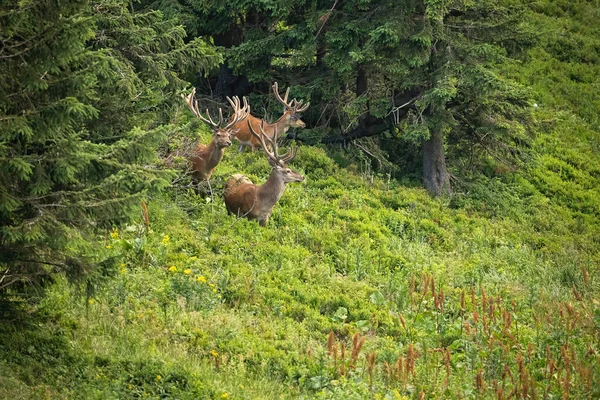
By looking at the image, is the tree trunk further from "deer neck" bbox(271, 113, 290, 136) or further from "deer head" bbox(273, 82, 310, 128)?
"deer neck" bbox(271, 113, 290, 136)

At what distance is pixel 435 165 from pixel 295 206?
4465 millimetres

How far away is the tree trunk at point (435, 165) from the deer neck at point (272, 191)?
17.6ft

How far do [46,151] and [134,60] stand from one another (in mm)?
5304

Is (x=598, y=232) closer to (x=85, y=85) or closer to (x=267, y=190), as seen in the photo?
(x=267, y=190)

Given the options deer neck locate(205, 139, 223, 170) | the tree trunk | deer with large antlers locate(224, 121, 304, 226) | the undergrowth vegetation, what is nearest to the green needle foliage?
the undergrowth vegetation

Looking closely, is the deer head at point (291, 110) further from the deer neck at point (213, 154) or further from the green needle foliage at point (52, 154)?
the green needle foliage at point (52, 154)

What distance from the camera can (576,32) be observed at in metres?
27.6

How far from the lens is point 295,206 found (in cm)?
1498

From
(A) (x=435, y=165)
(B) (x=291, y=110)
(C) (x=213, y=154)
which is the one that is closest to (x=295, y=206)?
Answer: (C) (x=213, y=154)

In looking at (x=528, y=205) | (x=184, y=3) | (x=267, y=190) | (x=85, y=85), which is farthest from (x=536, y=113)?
(x=85, y=85)

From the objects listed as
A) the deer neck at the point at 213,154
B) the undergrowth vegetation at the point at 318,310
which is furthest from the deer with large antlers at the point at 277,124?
the deer neck at the point at 213,154

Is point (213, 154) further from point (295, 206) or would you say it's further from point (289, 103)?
point (289, 103)

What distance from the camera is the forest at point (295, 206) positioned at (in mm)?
7398

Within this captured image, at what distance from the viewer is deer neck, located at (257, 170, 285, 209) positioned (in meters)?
13.6
